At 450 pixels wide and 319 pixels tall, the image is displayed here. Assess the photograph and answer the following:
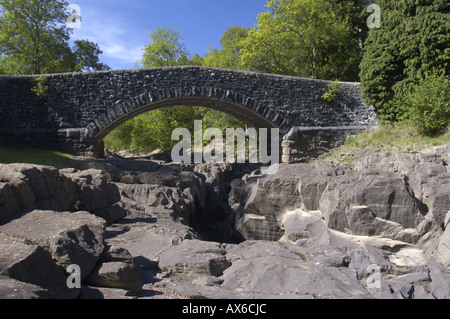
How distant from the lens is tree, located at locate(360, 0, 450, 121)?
15.5 meters

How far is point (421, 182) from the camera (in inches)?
353

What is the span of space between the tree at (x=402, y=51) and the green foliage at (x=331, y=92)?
131cm

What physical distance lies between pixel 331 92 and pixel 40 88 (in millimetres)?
13694

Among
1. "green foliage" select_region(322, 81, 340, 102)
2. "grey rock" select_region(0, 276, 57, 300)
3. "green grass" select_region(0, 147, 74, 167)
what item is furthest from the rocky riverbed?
"green foliage" select_region(322, 81, 340, 102)

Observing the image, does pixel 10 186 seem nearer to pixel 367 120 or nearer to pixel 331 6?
pixel 367 120

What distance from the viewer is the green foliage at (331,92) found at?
1841cm

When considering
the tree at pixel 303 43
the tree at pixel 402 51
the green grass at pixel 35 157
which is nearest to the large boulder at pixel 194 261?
the green grass at pixel 35 157

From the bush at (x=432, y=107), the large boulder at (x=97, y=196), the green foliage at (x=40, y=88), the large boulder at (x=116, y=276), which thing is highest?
the green foliage at (x=40, y=88)

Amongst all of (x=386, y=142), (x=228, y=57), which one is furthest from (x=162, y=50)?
(x=386, y=142)

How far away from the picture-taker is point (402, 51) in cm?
1636

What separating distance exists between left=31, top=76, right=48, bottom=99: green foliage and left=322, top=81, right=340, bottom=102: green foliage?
13062 millimetres

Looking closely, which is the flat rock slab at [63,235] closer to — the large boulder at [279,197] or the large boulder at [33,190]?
the large boulder at [33,190]

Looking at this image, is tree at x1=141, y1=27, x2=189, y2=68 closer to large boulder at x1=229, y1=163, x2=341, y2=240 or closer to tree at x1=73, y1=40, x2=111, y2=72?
tree at x1=73, y1=40, x2=111, y2=72
